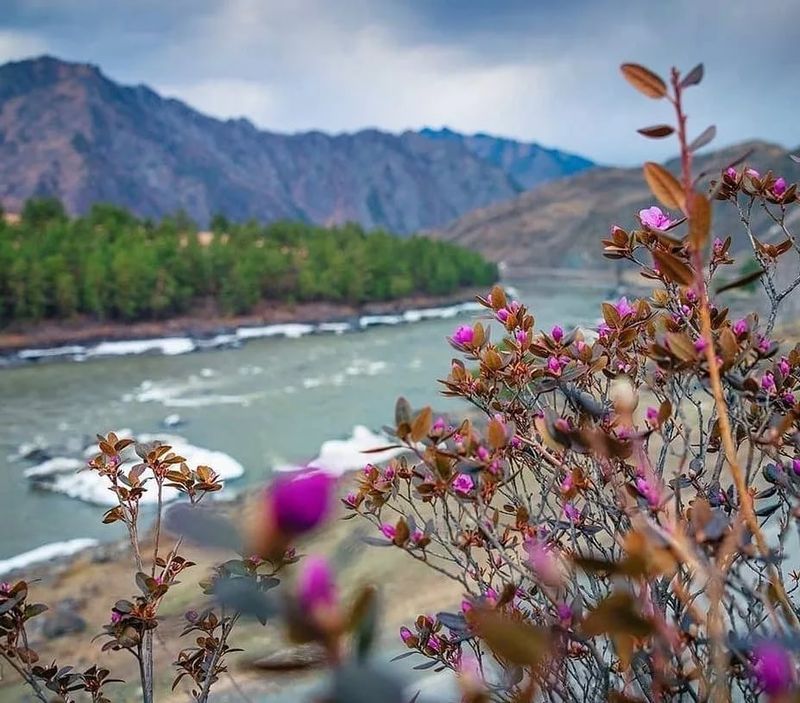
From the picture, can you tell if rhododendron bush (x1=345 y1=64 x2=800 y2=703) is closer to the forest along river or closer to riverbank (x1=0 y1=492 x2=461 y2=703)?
riverbank (x1=0 y1=492 x2=461 y2=703)

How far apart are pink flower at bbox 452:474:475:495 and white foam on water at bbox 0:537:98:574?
612cm

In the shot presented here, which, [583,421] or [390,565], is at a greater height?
[583,421]

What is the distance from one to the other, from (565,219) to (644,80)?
190 ft

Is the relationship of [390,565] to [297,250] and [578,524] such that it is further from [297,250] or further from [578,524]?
[297,250]

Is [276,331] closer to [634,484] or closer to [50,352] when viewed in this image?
[50,352]

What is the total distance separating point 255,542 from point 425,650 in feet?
2.84

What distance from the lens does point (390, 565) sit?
5402mm

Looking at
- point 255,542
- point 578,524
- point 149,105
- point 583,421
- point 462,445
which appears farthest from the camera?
point 149,105

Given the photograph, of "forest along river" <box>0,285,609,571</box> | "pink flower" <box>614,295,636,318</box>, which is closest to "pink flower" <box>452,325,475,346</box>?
"pink flower" <box>614,295,636,318</box>

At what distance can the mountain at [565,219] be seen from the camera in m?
43.8

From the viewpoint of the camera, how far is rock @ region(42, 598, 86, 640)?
4.83 metres

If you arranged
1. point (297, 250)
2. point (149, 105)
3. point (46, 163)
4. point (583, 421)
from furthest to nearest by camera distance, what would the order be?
point (149, 105), point (46, 163), point (297, 250), point (583, 421)

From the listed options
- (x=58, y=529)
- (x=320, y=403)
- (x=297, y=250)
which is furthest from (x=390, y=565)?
(x=297, y=250)

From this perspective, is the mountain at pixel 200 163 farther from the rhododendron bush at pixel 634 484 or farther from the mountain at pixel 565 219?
the rhododendron bush at pixel 634 484
